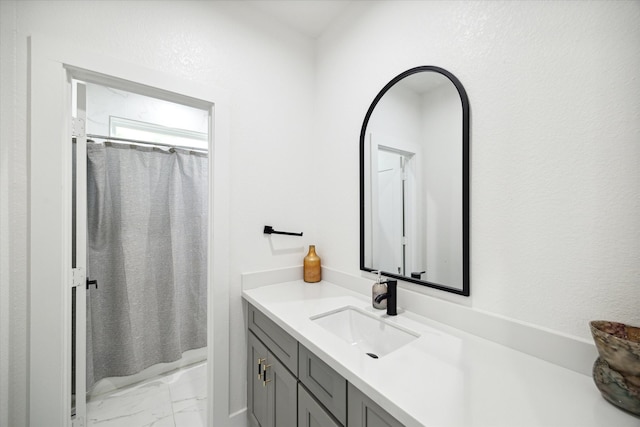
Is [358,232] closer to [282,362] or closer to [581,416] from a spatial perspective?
[282,362]

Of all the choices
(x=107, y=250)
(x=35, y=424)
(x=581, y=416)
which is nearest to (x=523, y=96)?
(x=581, y=416)

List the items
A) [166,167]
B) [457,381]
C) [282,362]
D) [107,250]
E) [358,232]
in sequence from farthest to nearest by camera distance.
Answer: [166,167]
[107,250]
[358,232]
[282,362]
[457,381]

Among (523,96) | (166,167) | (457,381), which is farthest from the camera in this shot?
(166,167)

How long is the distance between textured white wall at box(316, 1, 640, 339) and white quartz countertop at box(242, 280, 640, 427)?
0.53 feet

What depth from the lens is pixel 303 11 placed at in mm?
1592

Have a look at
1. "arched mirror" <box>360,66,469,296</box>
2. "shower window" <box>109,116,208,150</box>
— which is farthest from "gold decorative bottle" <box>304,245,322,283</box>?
"shower window" <box>109,116,208,150</box>

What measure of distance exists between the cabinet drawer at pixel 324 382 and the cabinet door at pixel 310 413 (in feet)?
0.07

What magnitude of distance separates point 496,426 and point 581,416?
21 centimetres

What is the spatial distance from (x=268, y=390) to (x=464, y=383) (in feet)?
3.07

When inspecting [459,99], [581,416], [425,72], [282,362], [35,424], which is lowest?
[35,424]

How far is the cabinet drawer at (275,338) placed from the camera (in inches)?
41.7

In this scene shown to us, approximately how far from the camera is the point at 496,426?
55 centimetres

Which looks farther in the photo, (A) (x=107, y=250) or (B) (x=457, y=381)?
(A) (x=107, y=250)

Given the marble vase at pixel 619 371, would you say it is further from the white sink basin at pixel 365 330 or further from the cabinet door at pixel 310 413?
the cabinet door at pixel 310 413
